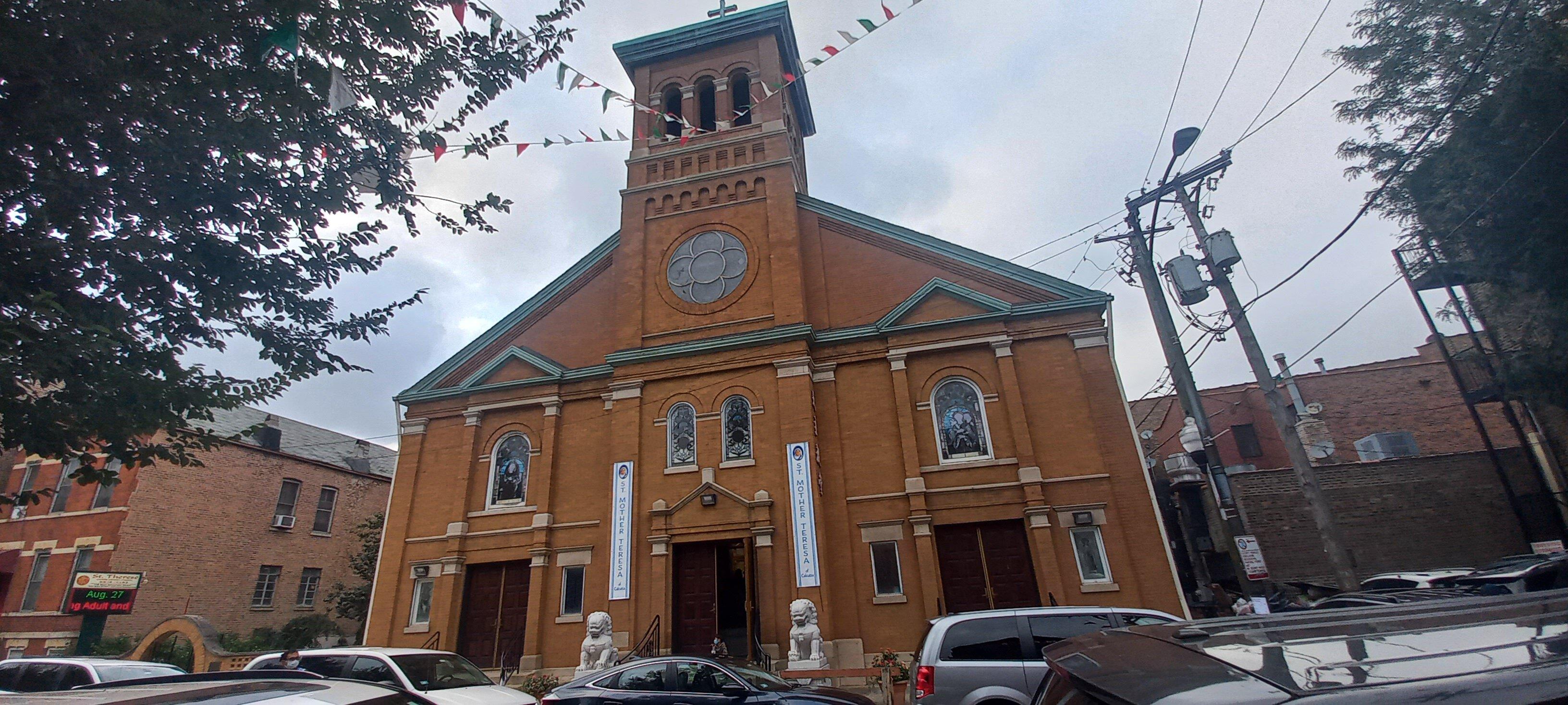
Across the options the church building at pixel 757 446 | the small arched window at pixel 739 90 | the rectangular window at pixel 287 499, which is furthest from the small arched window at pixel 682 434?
the rectangular window at pixel 287 499

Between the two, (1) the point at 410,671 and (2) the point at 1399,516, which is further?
(2) the point at 1399,516

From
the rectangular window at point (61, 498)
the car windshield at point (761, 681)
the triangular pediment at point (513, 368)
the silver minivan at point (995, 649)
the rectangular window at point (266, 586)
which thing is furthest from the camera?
the rectangular window at point (266, 586)

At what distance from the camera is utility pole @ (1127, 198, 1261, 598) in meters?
11.0

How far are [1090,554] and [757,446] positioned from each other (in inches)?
295

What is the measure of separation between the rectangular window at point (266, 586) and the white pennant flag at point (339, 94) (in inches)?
966

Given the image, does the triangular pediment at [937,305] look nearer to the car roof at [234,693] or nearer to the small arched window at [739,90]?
the small arched window at [739,90]

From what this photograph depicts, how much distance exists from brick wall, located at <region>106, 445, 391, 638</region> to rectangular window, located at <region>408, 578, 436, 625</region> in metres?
11.0

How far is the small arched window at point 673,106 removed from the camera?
20.8 metres

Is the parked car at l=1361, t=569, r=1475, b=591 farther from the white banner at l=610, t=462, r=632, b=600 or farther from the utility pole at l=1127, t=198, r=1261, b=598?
the white banner at l=610, t=462, r=632, b=600

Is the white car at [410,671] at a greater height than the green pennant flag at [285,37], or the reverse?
the green pennant flag at [285,37]

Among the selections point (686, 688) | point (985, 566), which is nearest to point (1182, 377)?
point (985, 566)

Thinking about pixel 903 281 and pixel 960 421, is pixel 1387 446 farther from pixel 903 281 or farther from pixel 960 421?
pixel 903 281

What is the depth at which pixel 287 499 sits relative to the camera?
25.3m

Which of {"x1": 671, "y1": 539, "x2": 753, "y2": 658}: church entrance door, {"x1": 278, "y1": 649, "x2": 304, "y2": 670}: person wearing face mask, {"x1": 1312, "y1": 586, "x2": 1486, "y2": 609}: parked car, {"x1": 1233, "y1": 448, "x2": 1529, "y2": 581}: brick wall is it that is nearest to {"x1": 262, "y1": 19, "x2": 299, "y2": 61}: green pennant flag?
{"x1": 278, "y1": 649, "x2": 304, "y2": 670}: person wearing face mask
